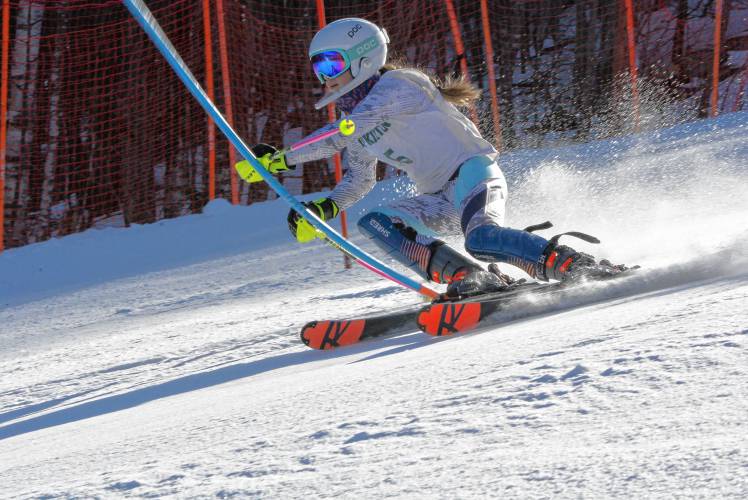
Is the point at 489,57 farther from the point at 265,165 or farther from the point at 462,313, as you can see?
the point at 462,313

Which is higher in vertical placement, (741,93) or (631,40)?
(631,40)

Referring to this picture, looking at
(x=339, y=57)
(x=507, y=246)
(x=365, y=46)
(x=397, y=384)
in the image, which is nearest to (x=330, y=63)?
(x=339, y=57)

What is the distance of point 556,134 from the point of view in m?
10.5

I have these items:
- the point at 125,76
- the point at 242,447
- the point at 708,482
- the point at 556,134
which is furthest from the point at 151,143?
the point at 708,482

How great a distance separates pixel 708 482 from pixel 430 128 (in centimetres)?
335

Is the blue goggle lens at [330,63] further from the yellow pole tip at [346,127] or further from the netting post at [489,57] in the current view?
the netting post at [489,57]

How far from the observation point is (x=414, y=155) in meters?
4.95

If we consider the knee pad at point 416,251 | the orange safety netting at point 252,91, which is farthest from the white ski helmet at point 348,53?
the orange safety netting at point 252,91

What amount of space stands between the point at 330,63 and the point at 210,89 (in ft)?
14.5

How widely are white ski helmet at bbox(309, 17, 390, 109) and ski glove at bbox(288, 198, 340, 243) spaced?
1.69 feet

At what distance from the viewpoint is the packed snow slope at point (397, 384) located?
6.41 feet

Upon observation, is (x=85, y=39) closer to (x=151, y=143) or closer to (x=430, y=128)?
(x=151, y=143)

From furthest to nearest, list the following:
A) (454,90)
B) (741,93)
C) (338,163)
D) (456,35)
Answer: (741,93) → (456,35) → (338,163) → (454,90)

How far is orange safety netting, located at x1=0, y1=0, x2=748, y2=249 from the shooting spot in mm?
10000
